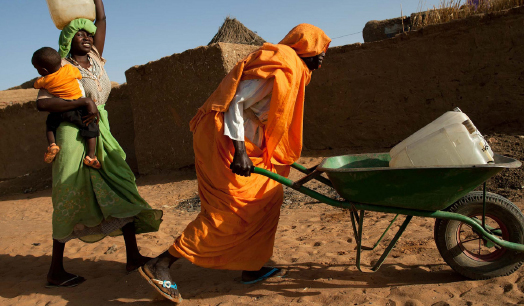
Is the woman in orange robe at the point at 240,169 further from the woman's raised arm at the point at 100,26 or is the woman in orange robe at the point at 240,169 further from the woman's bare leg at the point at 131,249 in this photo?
the woman's raised arm at the point at 100,26

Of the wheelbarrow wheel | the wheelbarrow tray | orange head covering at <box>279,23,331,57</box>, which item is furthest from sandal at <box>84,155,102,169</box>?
the wheelbarrow wheel

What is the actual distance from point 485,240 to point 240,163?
5.10 ft

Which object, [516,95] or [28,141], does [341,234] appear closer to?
[516,95]

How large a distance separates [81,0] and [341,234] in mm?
2835

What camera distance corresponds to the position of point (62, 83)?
2.96 meters

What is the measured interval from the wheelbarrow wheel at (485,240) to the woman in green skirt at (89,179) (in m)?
2.13

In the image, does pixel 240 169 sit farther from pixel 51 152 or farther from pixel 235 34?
pixel 235 34

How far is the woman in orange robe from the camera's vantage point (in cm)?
249

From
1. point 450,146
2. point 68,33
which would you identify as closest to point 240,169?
point 450,146

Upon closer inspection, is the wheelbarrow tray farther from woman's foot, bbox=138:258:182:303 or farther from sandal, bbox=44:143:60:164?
sandal, bbox=44:143:60:164

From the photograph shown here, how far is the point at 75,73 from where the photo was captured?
3.03 m

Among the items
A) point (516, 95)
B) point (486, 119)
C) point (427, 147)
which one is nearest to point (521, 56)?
point (516, 95)

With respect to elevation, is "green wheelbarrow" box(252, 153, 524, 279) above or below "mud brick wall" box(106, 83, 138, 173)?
below

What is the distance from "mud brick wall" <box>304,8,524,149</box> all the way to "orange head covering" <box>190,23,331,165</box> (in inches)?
140
